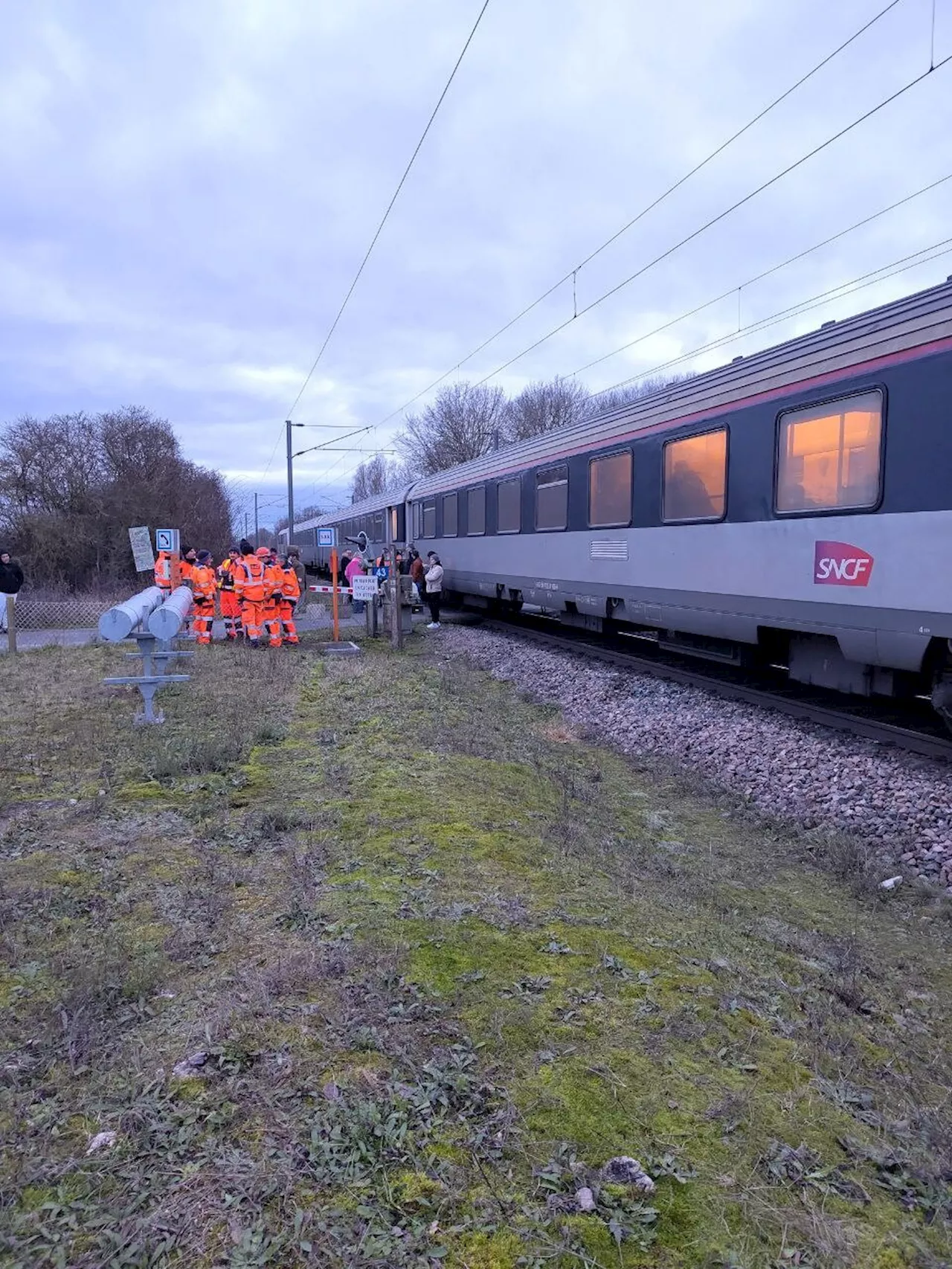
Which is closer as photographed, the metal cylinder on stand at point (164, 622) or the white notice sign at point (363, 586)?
the metal cylinder on stand at point (164, 622)

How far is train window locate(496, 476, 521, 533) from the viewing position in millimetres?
14828

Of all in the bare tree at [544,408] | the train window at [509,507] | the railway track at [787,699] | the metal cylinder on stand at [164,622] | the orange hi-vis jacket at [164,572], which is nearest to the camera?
the railway track at [787,699]

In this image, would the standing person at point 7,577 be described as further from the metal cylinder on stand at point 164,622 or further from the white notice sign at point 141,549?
the metal cylinder on stand at point 164,622

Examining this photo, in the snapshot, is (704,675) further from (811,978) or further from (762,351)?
(811,978)

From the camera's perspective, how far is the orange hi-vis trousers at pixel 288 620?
46.4 feet

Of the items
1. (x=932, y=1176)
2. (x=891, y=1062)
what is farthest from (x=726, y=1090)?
(x=891, y=1062)

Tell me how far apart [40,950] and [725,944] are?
112 inches

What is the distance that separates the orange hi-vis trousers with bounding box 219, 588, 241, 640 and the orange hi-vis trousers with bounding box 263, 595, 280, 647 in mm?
652

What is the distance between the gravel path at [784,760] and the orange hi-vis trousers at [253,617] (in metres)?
5.32

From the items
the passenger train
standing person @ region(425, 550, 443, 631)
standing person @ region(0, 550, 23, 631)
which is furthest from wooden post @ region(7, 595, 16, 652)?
the passenger train

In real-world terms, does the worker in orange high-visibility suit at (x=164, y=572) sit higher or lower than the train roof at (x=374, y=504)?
lower

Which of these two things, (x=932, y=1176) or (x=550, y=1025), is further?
(x=550, y=1025)

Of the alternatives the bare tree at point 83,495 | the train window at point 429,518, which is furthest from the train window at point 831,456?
the bare tree at point 83,495

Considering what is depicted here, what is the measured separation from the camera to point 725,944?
3.74m
